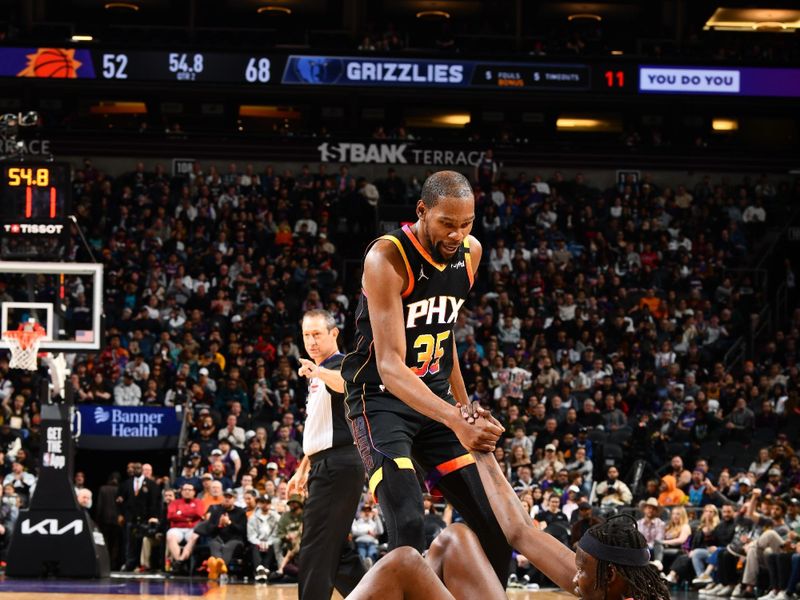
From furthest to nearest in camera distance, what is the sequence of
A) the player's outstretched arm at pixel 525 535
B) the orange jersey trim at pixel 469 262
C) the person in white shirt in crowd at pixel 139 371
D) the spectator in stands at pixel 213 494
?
the person in white shirt in crowd at pixel 139 371 < the spectator in stands at pixel 213 494 < the orange jersey trim at pixel 469 262 < the player's outstretched arm at pixel 525 535

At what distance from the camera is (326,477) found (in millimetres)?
8117

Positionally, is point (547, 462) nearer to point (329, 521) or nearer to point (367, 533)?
point (367, 533)

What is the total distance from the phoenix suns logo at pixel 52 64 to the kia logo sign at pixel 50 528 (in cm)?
1527

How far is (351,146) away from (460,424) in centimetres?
2476

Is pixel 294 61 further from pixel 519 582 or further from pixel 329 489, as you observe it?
pixel 329 489

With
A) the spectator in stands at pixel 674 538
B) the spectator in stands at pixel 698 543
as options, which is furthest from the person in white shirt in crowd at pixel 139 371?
the spectator in stands at pixel 698 543

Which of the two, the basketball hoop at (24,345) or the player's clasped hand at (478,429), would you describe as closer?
the player's clasped hand at (478,429)

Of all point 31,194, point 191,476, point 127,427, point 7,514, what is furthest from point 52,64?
point 31,194

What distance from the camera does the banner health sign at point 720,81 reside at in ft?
94.6

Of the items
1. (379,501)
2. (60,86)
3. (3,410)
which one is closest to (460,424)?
(379,501)

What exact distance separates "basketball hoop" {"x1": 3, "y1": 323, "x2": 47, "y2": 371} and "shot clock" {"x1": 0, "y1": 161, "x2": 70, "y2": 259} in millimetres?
933

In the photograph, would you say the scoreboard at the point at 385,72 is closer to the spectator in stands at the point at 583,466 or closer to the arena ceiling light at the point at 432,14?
the arena ceiling light at the point at 432,14

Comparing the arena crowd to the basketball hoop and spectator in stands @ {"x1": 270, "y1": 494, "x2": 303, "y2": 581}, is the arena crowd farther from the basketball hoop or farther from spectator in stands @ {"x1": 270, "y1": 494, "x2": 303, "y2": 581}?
the basketball hoop

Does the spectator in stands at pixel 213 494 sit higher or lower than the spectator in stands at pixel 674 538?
higher
